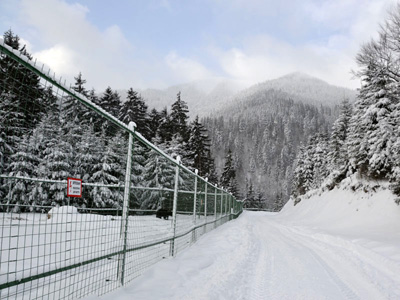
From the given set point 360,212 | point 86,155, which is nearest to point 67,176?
point 86,155

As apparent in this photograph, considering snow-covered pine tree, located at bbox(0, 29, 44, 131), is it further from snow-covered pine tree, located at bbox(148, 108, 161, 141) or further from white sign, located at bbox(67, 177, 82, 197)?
snow-covered pine tree, located at bbox(148, 108, 161, 141)

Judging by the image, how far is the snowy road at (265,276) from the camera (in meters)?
4.24

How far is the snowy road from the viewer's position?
424 centimetres

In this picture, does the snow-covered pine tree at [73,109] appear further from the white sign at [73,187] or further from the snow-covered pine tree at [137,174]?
the snow-covered pine tree at [137,174]

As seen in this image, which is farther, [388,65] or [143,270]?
[388,65]

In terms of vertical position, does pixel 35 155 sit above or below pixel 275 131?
below

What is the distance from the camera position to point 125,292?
12.6 ft

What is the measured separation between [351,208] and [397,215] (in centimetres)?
618

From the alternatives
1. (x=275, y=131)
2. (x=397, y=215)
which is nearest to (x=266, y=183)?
(x=275, y=131)

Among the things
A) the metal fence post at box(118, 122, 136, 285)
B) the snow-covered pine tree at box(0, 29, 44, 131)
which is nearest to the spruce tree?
the metal fence post at box(118, 122, 136, 285)

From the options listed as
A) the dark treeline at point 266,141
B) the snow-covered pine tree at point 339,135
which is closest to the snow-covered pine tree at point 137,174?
the snow-covered pine tree at point 339,135

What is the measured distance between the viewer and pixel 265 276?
5496mm

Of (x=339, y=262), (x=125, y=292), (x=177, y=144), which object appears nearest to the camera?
(x=125, y=292)

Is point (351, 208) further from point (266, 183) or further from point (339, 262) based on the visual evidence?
point (266, 183)
